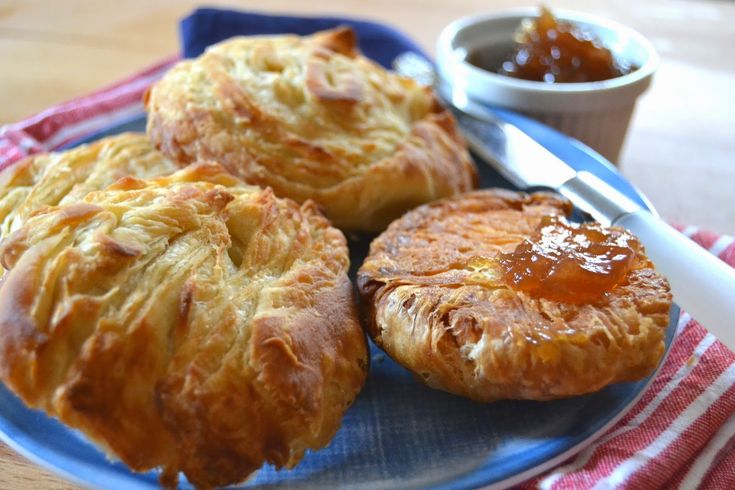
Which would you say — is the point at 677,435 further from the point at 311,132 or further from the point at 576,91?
the point at 576,91

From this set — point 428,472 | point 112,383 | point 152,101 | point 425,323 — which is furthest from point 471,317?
point 152,101

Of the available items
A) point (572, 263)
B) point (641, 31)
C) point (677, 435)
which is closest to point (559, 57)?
point (572, 263)

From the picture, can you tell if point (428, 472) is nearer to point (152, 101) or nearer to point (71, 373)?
point (71, 373)

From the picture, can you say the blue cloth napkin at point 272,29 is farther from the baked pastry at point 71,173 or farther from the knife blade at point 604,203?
the baked pastry at point 71,173

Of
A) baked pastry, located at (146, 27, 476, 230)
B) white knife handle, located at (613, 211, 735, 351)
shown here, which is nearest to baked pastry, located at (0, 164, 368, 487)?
baked pastry, located at (146, 27, 476, 230)

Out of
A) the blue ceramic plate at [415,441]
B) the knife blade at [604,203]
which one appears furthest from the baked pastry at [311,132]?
the blue ceramic plate at [415,441]

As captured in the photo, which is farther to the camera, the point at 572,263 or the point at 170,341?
the point at 572,263

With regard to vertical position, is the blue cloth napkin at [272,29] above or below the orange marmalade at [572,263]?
below

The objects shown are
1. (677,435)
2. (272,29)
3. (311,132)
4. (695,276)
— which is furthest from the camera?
(272,29)
